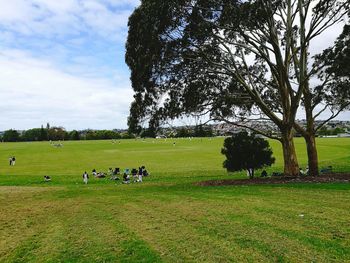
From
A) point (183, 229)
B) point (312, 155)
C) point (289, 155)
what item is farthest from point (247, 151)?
point (183, 229)

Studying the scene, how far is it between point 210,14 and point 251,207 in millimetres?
14073

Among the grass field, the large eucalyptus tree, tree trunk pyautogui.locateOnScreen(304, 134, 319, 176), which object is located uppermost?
the large eucalyptus tree

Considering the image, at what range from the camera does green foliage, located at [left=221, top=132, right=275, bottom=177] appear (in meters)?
27.9

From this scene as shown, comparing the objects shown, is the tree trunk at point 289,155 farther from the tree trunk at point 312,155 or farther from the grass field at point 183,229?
the grass field at point 183,229

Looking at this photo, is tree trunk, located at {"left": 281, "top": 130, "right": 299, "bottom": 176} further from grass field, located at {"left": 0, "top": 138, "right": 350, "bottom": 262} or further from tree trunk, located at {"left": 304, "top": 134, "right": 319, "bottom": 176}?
grass field, located at {"left": 0, "top": 138, "right": 350, "bottom": 262}

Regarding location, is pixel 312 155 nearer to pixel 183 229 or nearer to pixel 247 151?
pixel 247 151

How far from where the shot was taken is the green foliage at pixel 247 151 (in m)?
27.9

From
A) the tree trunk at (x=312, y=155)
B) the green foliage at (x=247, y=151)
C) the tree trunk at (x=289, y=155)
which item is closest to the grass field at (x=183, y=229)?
the tree trunk at (x=289, y=155)

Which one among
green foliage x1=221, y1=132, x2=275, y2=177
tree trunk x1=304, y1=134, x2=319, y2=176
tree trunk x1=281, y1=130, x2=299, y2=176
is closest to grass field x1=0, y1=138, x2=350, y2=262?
tree trunk x1=281, y1=130, x2=299, y2=176

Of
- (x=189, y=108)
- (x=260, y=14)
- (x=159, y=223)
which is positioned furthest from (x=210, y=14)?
(x=159, y=223)

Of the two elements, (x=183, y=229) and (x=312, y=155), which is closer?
(x=183, y=229)

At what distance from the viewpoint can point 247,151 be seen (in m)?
28.0

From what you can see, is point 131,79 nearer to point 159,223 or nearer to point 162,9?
point 162,9

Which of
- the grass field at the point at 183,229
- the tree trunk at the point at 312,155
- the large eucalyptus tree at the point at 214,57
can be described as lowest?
the grass field at the point at 183,229
